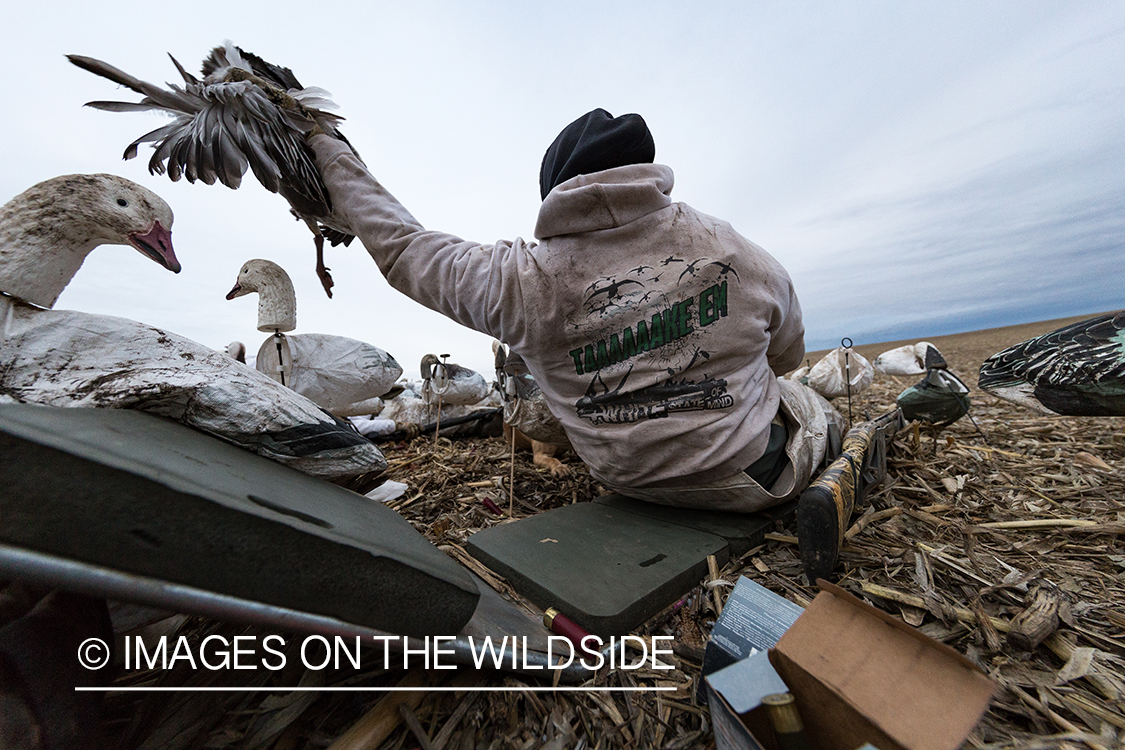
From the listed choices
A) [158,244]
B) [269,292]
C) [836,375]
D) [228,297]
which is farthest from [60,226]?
[836,375]

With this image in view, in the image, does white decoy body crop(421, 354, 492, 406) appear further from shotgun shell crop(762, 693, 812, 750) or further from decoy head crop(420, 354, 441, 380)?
shotgun shell crop(762, 693, 812, 750)

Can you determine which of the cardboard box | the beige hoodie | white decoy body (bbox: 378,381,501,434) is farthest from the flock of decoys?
white decoy body (bbox: 378,381,501,434)

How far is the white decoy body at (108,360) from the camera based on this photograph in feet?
3.23

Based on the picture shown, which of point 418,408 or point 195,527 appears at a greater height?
point 195,527

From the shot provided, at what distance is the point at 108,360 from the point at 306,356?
1.83 meters

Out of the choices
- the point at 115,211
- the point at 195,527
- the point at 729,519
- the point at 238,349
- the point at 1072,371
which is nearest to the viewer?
the point at 195,527

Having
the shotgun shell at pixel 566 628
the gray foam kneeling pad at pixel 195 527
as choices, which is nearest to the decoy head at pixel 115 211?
the gray foam kneeling pad at pixel 195 527

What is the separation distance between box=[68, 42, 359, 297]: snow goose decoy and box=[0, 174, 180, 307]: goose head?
0.78 ft

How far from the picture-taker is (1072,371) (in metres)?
2.25

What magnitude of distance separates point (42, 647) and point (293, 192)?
1.60m

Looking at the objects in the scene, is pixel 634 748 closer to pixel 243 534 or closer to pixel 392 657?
pixel 392 657

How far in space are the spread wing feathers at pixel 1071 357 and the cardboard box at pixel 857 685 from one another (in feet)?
8.80

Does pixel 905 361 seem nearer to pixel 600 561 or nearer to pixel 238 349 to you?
pixel 600 561

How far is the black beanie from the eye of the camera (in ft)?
5.13
